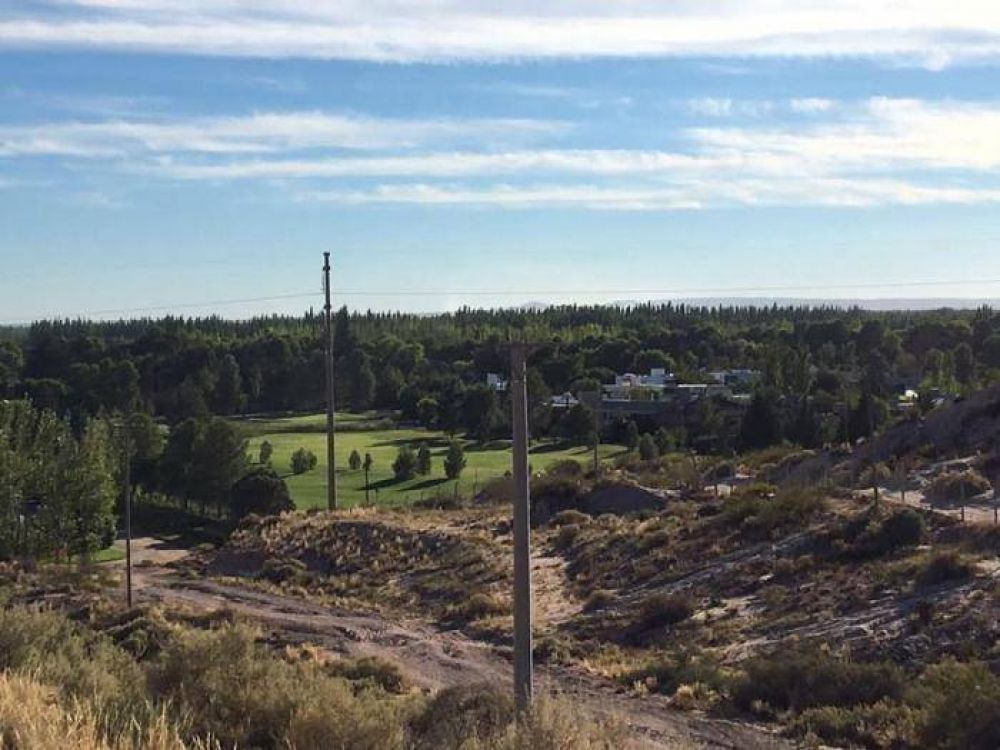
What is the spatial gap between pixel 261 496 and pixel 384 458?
947 inches

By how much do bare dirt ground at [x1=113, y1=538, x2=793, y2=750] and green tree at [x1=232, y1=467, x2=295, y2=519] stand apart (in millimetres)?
14564

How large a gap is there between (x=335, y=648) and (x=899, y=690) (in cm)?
1244

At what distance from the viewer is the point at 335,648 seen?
25812 millimetres

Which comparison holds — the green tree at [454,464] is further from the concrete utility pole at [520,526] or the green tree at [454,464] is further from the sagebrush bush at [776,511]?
the concrete utility pole at [520,526]

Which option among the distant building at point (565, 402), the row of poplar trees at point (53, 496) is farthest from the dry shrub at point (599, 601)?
the distant building at point (565, 402)

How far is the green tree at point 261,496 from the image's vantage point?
2201 inches

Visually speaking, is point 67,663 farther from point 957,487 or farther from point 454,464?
point 454,464

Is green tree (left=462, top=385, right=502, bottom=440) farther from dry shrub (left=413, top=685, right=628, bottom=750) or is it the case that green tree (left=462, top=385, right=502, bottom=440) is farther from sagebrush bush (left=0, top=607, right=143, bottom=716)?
dry shrub (left=413, top=685, right=628, bottom=750)

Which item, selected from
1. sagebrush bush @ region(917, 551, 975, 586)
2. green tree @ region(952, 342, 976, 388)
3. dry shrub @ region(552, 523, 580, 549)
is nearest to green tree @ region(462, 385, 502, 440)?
green tree @ region(952, 342, 976, 388)

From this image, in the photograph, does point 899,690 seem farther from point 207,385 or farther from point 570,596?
point 207,385

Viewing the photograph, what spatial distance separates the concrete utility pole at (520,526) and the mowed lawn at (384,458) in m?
42.3

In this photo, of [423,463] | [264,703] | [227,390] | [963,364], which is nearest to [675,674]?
[264,703]

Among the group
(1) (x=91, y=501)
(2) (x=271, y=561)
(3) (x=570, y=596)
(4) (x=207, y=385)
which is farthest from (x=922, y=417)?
(4) (x=207, y=385)

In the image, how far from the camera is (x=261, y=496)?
56.3 meters
